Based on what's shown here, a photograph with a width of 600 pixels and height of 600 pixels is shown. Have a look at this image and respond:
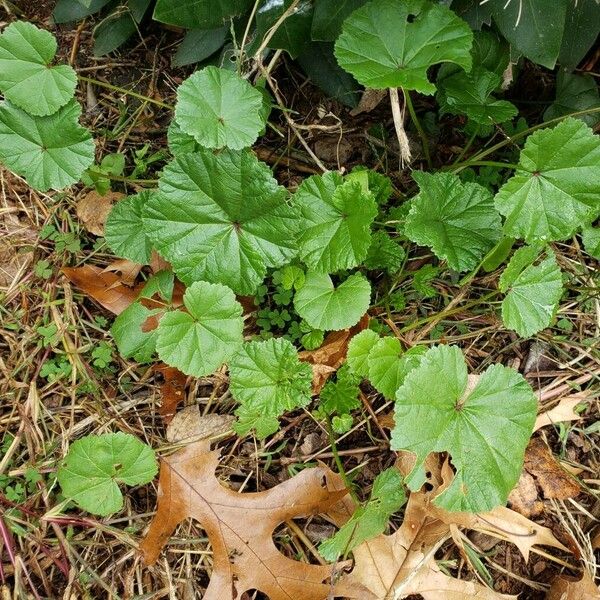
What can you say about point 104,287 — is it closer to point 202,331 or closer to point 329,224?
point 202,331

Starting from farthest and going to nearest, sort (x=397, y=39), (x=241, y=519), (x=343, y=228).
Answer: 1. (x=241, y=519)
2. (x=343, y=228)
3. (x=397, y=39)

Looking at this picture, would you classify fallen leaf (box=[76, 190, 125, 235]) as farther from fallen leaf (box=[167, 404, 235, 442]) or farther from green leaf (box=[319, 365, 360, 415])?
green leaf (box=[319, 365, 360, 415])

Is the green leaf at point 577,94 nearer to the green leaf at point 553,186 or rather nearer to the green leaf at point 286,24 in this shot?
the green leaf at point 553,186

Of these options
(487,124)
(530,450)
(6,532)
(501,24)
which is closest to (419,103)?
(487,124)

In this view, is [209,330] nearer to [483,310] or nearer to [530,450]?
[483,310]

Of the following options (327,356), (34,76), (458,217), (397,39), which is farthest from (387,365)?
(34,76)

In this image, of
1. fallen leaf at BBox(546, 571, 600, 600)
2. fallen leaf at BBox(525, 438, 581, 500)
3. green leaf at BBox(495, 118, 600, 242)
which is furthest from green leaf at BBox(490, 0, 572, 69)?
fallen leaf at BBox(546, 571, 600, 600)

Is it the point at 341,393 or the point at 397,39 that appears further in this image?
the point at 341,393

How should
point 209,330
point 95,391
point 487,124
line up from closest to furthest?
point 209,330
point 487,124
point 95,391
